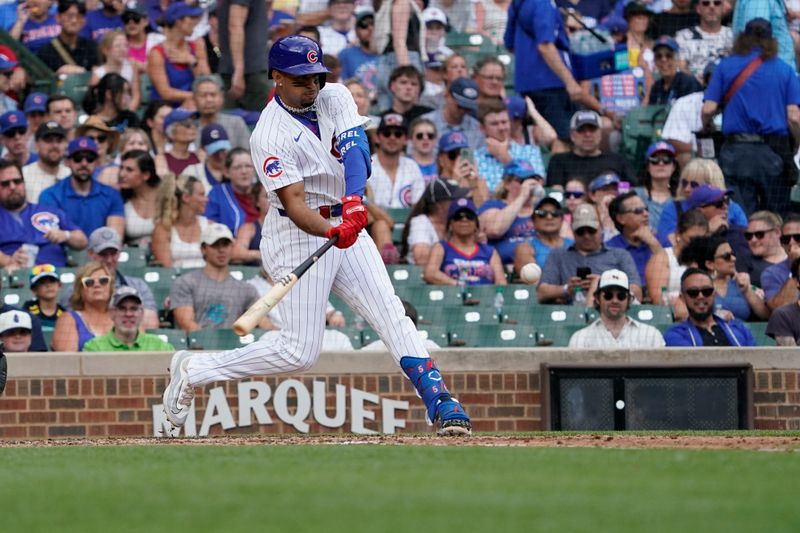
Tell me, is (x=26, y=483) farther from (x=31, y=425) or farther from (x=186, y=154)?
(x=186, y=154)

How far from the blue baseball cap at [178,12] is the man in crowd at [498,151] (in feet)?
8.74

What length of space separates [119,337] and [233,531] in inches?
244

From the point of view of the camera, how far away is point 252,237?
38.8ft

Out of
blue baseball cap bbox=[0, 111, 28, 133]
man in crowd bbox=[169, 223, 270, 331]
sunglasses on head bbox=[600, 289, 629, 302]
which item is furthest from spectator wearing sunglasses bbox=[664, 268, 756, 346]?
blue baseball cap bbox=[0, 111, 28, 133]

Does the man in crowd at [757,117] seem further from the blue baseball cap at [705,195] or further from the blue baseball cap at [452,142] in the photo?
the blue baseball cap at [452,142]

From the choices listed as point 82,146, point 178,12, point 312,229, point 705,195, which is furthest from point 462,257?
point 312,229

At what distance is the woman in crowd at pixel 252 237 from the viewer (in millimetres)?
11680

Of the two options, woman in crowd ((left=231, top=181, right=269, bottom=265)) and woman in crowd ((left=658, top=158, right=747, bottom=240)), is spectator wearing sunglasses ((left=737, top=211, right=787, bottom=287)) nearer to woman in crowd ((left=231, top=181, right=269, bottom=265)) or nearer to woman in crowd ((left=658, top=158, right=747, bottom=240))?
woman in crowd ((left=658, top=158, right=747, bottom=240))

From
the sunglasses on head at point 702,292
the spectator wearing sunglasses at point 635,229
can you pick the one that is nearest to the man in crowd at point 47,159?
the spectator wearing sunglasses at point 635,229

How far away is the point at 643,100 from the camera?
14180 millimetres

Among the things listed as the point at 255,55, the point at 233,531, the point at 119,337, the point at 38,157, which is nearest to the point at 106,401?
the point at 119,337

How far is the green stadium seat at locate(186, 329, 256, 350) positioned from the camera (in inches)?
420

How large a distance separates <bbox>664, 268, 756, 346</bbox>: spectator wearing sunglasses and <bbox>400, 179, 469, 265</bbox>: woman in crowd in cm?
192

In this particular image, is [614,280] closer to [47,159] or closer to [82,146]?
[82,146]
